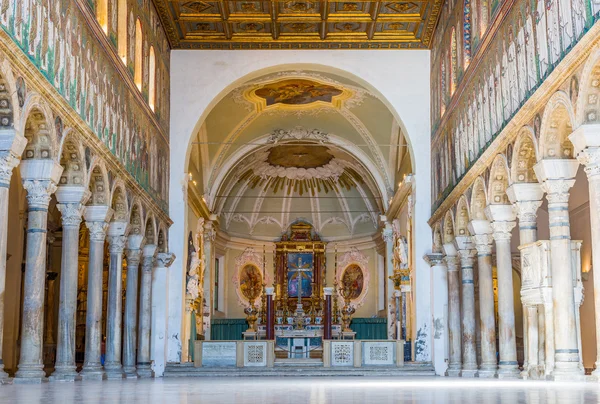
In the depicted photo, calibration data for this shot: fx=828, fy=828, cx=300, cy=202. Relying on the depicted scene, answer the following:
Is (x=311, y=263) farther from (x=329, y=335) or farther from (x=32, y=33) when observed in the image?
(x=32, y=33)

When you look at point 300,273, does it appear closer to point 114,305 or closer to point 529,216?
point 114,305

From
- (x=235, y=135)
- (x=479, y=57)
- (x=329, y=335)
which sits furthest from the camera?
(x=235, y=135)

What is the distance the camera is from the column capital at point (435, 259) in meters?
25.5

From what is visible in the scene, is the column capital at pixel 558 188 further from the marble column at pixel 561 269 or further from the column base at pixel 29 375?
the column base at pixel 29 375

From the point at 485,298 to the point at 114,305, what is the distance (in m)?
9.29

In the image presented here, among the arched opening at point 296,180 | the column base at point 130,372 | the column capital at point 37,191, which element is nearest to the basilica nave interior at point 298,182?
the column capital at point 37,191

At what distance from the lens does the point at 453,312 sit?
24203 mm

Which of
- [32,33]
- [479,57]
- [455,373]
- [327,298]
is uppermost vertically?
[479,57]

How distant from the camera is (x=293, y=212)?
144 ft

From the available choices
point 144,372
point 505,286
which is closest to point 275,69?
point 144,372

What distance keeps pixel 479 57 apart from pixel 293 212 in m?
24.9

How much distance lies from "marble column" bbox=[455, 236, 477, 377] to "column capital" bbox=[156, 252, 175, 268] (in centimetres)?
900

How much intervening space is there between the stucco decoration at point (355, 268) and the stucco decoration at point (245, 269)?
390 cm

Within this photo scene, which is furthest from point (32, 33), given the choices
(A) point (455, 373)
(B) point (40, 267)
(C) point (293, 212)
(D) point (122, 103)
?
(C) point (293, 212)
